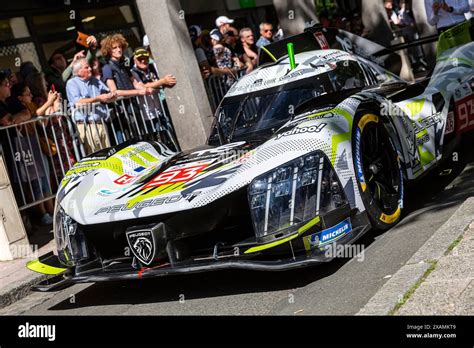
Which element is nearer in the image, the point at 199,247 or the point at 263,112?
the point at 199,247

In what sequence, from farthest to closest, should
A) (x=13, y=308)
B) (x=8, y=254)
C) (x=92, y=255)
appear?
(x=8, y=254) < (x=13, y=308) < (x=92, y=255)

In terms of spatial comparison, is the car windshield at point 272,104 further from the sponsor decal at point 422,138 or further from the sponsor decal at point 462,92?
the sponsor decal at point 462,92

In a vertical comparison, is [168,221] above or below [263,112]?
below

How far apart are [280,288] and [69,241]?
187 cm

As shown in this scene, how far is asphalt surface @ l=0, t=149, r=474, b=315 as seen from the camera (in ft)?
16.3

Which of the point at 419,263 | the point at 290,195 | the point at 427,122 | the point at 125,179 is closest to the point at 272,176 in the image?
the point at 290,195

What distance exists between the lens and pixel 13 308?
6664 millimetres

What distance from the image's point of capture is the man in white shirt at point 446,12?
416 inches

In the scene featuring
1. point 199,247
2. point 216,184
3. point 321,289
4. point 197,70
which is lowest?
point 321,289

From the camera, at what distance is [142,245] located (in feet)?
18.2
